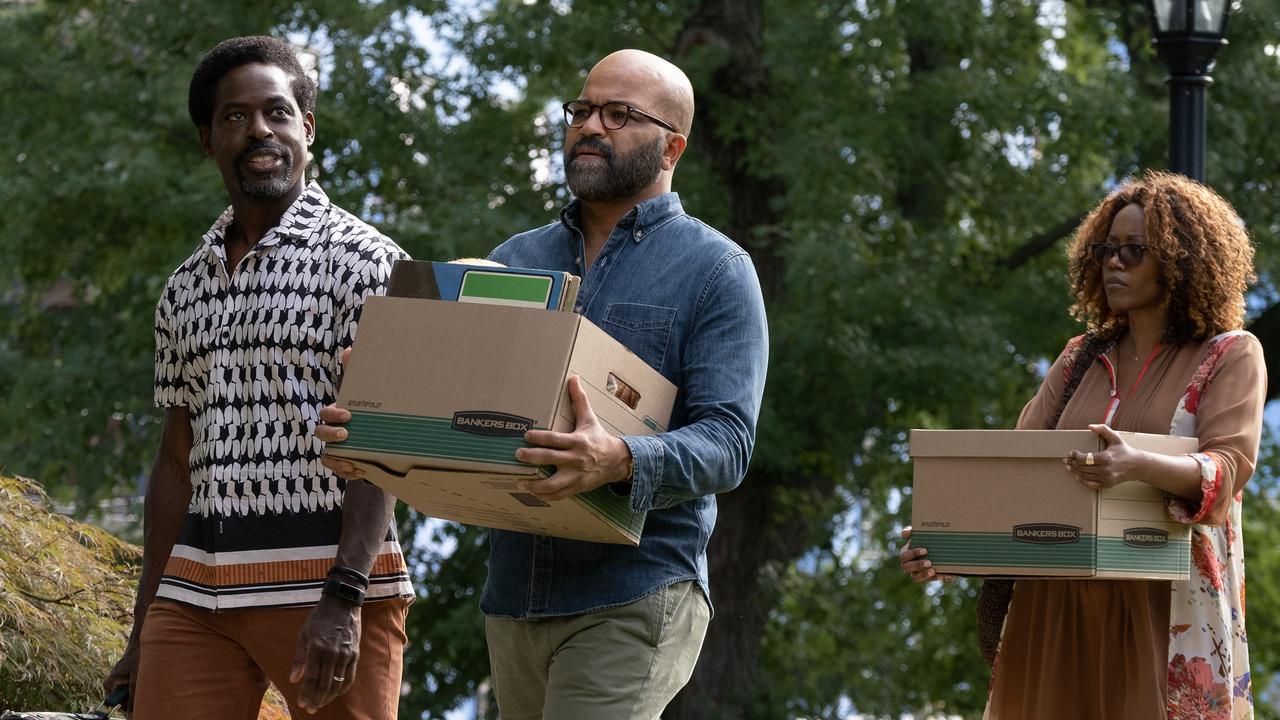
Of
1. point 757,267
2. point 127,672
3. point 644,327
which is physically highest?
point 757,267

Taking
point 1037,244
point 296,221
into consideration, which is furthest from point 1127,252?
point 1037,244

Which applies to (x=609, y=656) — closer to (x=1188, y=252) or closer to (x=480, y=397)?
(x=480, y=397)

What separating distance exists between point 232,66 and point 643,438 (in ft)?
5.05

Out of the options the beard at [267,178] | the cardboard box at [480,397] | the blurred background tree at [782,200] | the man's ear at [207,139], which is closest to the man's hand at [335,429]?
the cardboard box at [480,397]

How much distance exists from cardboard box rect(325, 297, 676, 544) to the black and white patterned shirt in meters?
0.49

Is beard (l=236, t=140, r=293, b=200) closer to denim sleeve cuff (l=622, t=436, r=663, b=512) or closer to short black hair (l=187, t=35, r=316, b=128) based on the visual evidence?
short black hair (l=187, t=35, r=316, b=128)

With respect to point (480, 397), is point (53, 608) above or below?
below

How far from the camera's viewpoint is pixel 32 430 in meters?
11.4

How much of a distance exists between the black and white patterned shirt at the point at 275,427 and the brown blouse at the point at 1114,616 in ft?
5.26

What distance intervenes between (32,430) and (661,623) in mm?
9068

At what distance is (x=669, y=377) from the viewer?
3.47 metres

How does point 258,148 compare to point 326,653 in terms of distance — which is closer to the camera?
point 326,653

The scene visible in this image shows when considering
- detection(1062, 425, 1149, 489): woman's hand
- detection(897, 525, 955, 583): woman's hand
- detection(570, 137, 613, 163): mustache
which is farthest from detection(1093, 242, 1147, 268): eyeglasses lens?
detection(570, 137, 613, 163): mustache

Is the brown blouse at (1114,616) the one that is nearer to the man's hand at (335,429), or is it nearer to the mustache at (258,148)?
the man's hand at (335,429)
